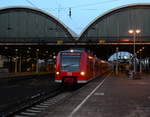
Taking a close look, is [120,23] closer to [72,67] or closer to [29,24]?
[29,24]

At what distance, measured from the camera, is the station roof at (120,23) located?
57.1 metres

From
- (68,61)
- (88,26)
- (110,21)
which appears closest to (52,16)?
(88,26)

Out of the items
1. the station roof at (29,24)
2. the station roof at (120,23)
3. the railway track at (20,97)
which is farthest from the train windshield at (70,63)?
the station roof at (29,24)

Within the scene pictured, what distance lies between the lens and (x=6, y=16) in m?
62.8

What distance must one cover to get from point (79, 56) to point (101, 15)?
144 ft

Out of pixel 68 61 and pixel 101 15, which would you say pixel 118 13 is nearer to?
pixel 101 15

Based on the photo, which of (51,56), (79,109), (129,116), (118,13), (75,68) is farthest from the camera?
(51,56)

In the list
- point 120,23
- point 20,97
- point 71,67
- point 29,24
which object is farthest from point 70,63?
point 29,24

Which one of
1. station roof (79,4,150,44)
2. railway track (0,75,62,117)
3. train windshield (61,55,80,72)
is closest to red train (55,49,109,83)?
train windshield (61,55,80,72)

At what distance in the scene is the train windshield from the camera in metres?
18.8

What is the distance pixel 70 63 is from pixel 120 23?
4249 centimetres

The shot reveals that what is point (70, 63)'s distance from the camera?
19.0m

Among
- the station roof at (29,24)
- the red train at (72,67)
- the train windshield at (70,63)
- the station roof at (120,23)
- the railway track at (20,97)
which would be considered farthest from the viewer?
the station roof at (29,24)

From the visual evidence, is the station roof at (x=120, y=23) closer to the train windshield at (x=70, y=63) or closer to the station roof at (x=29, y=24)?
the station roof at (x=29, y=24)
